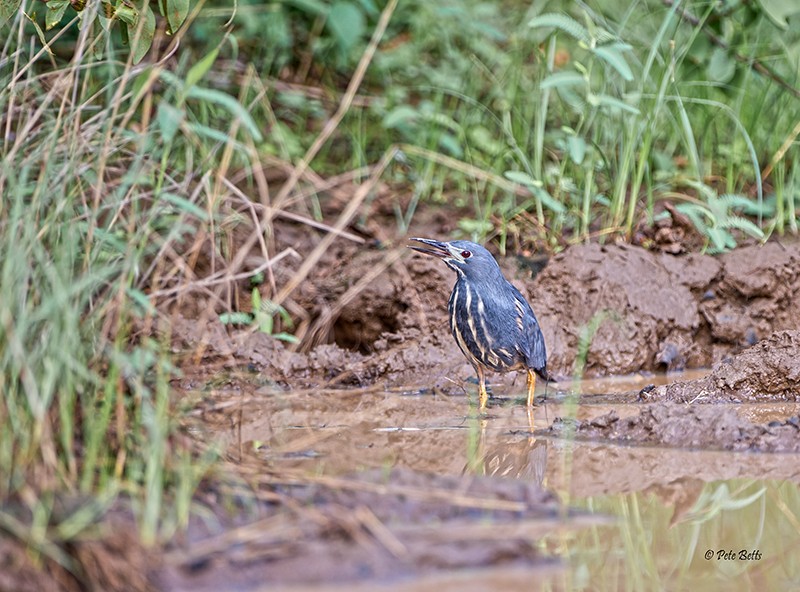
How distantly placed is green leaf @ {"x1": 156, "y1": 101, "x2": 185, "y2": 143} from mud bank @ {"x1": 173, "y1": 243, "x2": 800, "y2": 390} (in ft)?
4.08

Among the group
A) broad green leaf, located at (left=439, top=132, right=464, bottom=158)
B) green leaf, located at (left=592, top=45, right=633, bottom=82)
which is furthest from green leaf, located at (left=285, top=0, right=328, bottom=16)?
green leaf, located at (left=592, top=45, right=633, bottom=82)

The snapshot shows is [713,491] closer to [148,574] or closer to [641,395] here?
[641,395]

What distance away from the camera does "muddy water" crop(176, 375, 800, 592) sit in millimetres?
3424

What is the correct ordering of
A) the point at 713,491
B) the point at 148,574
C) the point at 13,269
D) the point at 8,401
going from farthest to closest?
the point at 713,491 < the point at 13,269 < the point at 8,401 < the point at 148,574

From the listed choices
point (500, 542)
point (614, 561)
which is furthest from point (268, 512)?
point (614, 561)

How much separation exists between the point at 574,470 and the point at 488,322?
5.67ft

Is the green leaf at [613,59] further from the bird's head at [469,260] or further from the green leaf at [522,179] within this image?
the bird's head at [469,260]


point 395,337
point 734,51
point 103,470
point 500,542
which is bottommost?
point 395,337

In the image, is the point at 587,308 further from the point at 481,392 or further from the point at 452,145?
the point at 452,145

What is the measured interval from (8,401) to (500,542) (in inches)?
65.0

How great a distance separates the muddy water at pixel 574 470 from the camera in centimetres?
342

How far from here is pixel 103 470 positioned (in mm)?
3463

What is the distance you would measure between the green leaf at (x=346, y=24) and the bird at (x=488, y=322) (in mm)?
2666

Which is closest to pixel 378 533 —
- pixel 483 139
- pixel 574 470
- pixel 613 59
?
pixel 574 470
